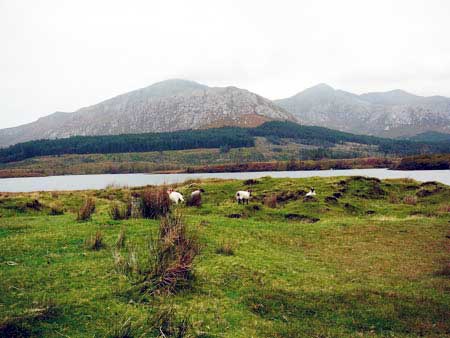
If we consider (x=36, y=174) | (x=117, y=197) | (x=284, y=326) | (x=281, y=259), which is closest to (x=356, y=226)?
(x=281, y=259)

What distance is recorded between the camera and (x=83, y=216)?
1884 cm

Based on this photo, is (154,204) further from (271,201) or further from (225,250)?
(271,201)

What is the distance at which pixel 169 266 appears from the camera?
33.9ft

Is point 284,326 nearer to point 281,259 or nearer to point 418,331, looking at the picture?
point 418,331

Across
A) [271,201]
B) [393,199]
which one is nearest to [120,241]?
[271,201]

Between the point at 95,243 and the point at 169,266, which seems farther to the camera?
the point at 95,243

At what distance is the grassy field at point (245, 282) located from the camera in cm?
814

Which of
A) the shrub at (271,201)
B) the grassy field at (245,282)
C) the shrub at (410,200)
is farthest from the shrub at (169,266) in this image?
the shrub at (410,200)

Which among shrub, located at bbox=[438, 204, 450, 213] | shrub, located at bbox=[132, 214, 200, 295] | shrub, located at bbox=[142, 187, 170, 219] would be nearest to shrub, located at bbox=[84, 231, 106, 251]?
shrub, located at bbox=[132, 214, 200, 295]

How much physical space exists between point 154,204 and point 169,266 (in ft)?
30.2

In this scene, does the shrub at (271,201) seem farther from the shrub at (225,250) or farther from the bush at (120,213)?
the shrub at (225,250)

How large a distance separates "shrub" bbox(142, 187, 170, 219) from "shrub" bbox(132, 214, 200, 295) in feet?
24.5

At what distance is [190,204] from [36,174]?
163 meters

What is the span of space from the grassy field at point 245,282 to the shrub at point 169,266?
354 millimetres
